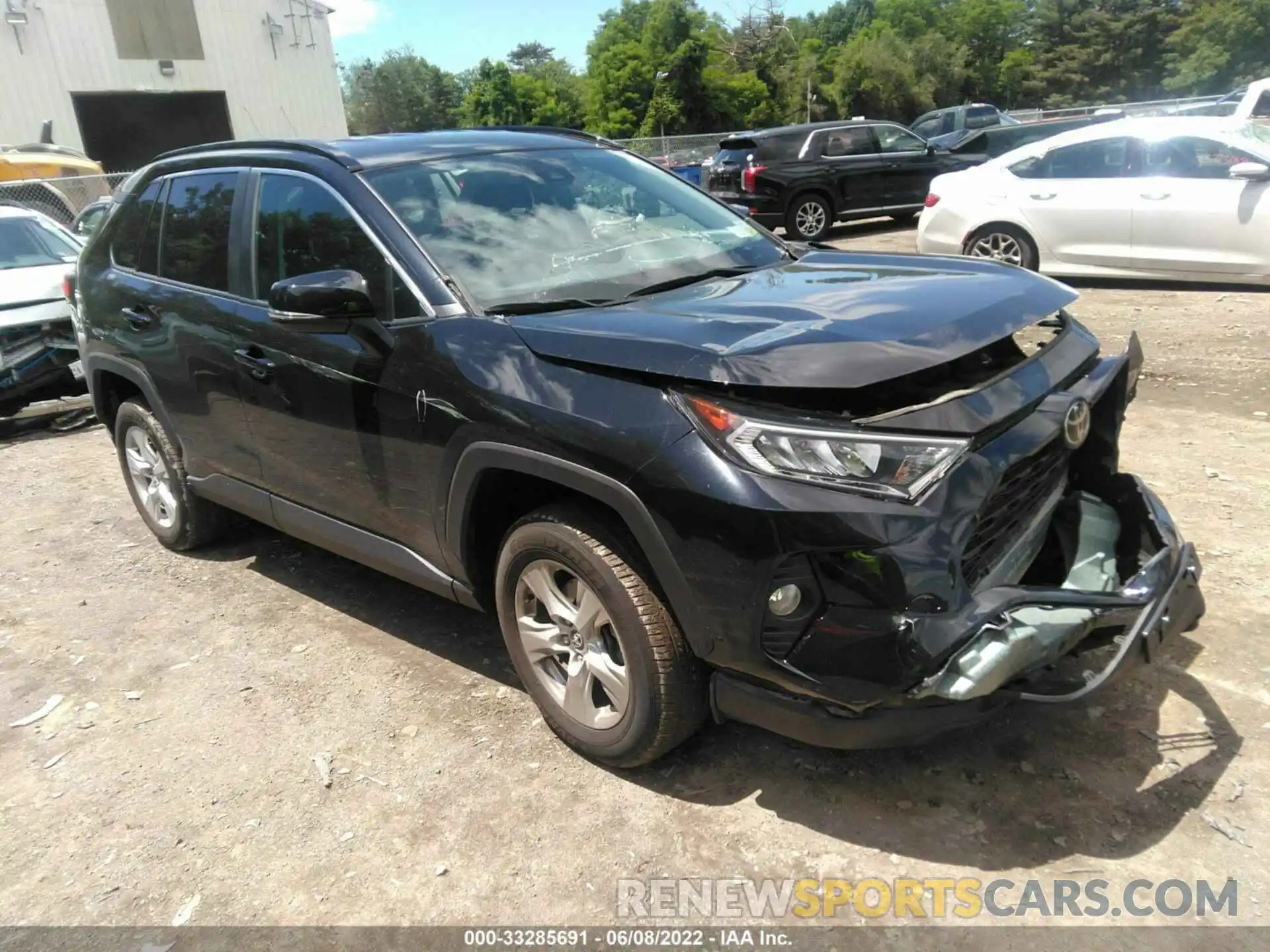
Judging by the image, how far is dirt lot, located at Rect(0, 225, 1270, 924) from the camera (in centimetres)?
258

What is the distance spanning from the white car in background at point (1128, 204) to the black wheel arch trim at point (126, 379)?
736 centimetres

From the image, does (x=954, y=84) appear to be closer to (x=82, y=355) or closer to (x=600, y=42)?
(x=600, y=42)

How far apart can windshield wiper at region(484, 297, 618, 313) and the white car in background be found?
23.3ft

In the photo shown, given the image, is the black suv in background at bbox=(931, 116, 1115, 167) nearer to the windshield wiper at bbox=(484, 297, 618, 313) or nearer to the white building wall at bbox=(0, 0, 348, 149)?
the windshield wiper at bbox=(484, 297, 618, 313)

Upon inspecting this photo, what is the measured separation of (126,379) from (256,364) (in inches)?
60.8

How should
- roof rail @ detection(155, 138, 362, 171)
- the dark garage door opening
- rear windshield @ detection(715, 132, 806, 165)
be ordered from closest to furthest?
roof rail @ detection(155, 138, 362, 171)
rear windshield @ detection(715, 132, 806, 165)
the dark garage door opening

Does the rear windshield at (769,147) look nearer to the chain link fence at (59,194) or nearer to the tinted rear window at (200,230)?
the chain link fence at (59,194)

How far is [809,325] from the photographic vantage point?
8.46 ft

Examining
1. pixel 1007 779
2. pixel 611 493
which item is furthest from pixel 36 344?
pixel 1007 779

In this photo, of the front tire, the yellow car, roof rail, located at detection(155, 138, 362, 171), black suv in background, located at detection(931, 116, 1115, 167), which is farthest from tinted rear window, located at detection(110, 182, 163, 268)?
black suv in background, located at detection(931, 116, 1115, 167)

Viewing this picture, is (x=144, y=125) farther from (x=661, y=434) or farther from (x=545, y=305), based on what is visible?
(x=661, y=434)

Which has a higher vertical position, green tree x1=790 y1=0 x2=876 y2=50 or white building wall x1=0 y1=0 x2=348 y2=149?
green tree x1=790 y1=0 x2=876 y2=50

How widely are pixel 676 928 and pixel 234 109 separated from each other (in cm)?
3584

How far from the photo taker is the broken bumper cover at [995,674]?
2.26 metres
